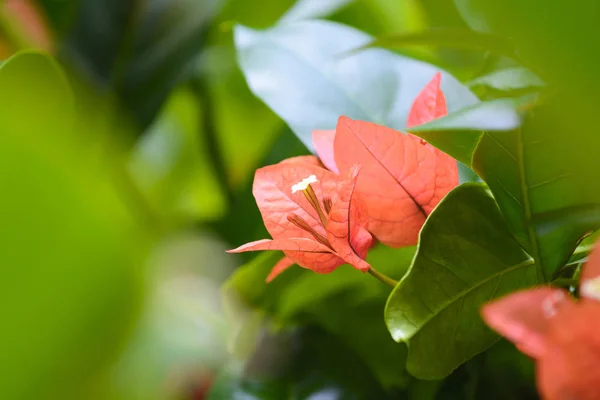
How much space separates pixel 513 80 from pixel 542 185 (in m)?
0.06

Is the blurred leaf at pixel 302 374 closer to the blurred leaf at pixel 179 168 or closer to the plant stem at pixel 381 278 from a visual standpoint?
the plant stem at pixel 381 278

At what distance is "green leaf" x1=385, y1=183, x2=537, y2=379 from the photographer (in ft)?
0.78

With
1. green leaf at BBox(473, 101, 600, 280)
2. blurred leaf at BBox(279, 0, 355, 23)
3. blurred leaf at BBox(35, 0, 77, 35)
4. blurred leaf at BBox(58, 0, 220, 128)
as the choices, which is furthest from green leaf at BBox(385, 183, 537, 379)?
blurred leaf at BBox(35, 0, 77, 35)

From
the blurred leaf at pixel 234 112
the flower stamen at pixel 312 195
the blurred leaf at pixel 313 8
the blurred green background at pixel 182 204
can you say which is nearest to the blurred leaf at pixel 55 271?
the blurred green background at pixel 182 204

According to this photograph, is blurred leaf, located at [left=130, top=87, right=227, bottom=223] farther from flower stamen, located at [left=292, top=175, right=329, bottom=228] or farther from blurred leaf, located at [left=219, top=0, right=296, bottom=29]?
flower stamen, located at [left=292, top=175, right=329, bottom=228]

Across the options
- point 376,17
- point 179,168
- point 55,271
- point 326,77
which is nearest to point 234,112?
point 179,168

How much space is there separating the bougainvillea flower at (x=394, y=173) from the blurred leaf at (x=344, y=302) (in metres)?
0.06

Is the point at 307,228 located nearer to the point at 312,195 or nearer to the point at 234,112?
the point at 312,195

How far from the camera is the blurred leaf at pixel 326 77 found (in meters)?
0.37

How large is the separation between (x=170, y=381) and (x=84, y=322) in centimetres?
24

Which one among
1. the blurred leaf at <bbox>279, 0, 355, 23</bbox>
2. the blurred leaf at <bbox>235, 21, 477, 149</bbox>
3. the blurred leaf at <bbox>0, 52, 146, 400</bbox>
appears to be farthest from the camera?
the blurred leaf at <bbox>279, 0, 355, 23</bbox>


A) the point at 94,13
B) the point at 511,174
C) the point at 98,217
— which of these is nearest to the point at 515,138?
the point at 511,174

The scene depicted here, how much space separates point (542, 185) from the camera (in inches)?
9.7

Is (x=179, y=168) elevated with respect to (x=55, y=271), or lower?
lower
